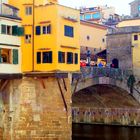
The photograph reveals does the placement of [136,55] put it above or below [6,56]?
above

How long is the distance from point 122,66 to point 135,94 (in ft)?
11.6

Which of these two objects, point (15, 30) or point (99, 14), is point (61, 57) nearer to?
point (15, 30)

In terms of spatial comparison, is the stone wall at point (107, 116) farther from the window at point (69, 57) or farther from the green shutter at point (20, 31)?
the green shutter at point (20, 31)

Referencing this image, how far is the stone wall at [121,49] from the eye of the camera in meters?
56.2

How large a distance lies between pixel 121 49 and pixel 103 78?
24.6ft

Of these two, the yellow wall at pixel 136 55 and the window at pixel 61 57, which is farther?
the yellow wall at pixel 136 55

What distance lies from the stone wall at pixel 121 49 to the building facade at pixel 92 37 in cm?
215

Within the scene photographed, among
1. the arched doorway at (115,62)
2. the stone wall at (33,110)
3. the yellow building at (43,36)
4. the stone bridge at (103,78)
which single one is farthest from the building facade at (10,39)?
the arched doorway at (115,62)

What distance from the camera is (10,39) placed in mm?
34562

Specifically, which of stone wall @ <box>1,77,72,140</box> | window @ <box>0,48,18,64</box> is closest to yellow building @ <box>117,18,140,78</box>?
stone wall @ <box>1,77,72,140</box>

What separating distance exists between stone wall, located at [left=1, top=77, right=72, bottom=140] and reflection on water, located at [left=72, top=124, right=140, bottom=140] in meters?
10.9

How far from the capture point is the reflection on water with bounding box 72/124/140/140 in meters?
46.9

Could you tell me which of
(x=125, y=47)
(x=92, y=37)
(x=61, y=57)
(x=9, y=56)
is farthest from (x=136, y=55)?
(x=9, y=56)

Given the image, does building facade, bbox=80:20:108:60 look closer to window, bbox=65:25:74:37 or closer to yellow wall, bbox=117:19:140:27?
yellow wall, bbox=117:19:140:27
